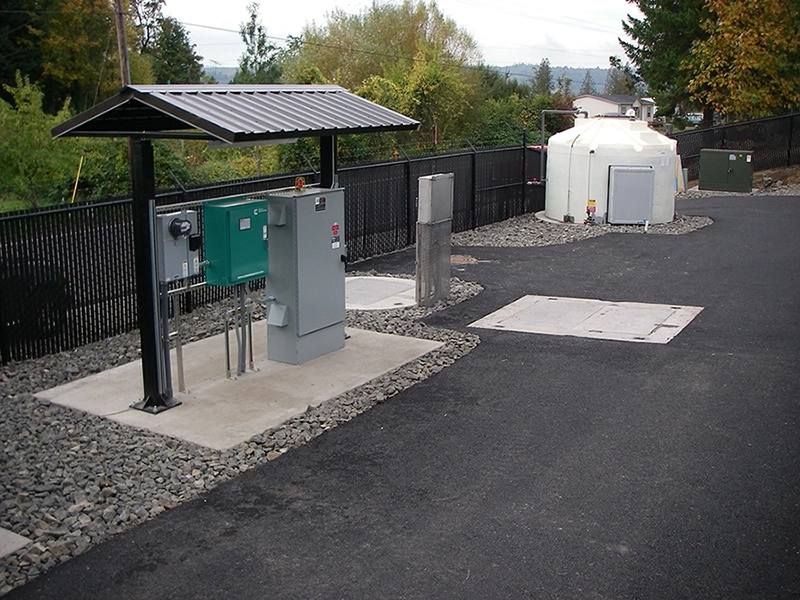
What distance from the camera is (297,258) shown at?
957cm

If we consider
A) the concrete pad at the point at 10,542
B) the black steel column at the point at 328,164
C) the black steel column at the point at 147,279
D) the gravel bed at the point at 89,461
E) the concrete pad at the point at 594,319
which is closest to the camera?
the concrete pad at the point at 10,542

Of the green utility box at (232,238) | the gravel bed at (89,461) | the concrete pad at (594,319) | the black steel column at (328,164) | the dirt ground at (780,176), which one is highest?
the black steel column at (328,164)

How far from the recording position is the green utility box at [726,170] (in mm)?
27516

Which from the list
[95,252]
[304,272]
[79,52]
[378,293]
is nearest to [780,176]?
[378,293]

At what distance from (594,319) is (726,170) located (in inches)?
696

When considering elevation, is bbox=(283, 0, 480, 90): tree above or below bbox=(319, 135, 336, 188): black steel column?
above

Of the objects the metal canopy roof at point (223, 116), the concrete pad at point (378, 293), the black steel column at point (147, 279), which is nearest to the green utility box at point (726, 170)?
the concrete pad at point (378, 293)

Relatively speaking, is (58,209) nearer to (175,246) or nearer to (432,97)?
(175,246)

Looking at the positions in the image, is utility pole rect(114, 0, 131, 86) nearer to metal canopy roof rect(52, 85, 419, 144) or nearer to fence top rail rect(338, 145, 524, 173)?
fence top rail rect(338, 145, 524, 173)

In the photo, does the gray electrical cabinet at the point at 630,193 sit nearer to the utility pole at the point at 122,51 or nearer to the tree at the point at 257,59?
the utility pole at the point at 122,51

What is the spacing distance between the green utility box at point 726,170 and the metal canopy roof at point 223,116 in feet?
65.3

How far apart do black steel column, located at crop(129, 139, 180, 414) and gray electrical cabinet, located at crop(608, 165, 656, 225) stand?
1389cm

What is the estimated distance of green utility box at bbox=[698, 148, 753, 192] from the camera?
2752 cm

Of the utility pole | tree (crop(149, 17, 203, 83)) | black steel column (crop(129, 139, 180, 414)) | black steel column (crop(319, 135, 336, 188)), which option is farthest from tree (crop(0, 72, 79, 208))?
tree (crop(149, 17, 203, 83))
